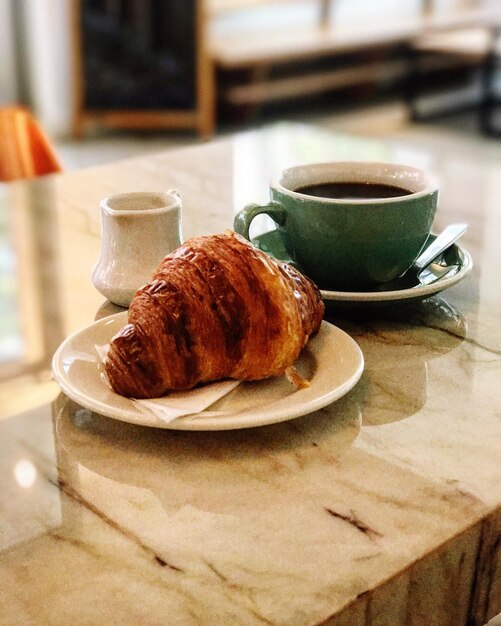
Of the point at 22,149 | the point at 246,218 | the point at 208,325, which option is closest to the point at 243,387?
the point at 208,325

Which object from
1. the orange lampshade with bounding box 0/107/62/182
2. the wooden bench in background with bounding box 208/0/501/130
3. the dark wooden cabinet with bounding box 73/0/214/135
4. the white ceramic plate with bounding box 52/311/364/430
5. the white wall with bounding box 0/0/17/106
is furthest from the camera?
the wooden bench in background with bounding box 208/0/501/130

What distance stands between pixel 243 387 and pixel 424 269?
0.29m

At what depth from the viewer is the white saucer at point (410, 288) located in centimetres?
77

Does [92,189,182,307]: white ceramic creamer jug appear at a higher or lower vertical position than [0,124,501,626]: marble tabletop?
higher

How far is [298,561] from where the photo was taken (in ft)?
1.62

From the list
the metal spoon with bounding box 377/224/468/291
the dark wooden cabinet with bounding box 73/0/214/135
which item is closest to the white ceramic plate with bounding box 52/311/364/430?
the metal spoon with bounding box 377/224/468/291

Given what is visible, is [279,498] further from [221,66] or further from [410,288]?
[221,66]

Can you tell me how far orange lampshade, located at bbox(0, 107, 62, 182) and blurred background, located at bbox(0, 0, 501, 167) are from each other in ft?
8.03

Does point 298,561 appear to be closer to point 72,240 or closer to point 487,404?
point 487,404

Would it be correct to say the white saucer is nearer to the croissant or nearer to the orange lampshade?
the croissant

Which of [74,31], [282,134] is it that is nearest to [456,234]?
[282,134]

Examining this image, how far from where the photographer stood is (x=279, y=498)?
1.82 feet

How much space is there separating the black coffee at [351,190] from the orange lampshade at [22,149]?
76 cm

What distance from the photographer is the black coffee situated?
86cm
